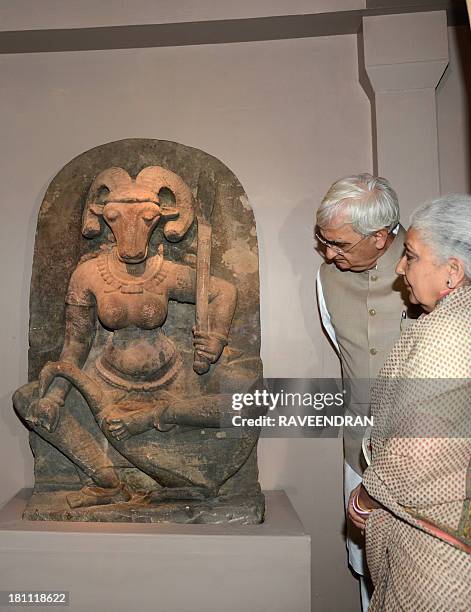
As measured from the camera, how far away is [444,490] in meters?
1.60

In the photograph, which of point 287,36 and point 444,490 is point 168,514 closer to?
point 444,490

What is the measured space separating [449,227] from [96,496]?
1.64 meters

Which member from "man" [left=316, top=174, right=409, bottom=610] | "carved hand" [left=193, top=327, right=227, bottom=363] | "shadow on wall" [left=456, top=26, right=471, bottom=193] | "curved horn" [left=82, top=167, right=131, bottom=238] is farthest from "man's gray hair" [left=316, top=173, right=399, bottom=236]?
"shadow on wall" [left=456, top=26, right=471, bottom=193]

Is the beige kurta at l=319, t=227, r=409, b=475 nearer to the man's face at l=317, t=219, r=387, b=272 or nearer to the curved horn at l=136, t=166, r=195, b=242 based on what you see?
the man's face at l=317, t=219, r=387, b=272

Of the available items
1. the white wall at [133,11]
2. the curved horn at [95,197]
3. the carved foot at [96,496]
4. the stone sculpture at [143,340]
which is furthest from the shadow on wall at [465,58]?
the carved foot at [96,496]

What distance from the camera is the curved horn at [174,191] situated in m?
2.67

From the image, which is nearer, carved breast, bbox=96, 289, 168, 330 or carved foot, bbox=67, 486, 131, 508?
carved foot, bbox=67, 486, 131, 508

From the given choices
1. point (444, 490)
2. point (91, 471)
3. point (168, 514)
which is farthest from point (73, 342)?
point (444, 490)

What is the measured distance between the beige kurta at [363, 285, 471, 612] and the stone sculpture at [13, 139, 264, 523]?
2.91ft

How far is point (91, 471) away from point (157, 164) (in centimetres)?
131

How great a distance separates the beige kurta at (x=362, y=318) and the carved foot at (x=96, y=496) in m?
0.93

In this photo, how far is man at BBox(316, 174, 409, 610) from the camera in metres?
2.36

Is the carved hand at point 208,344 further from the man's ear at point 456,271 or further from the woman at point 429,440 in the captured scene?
the man's ear at point 456,271

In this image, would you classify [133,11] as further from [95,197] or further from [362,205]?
[362,205]
